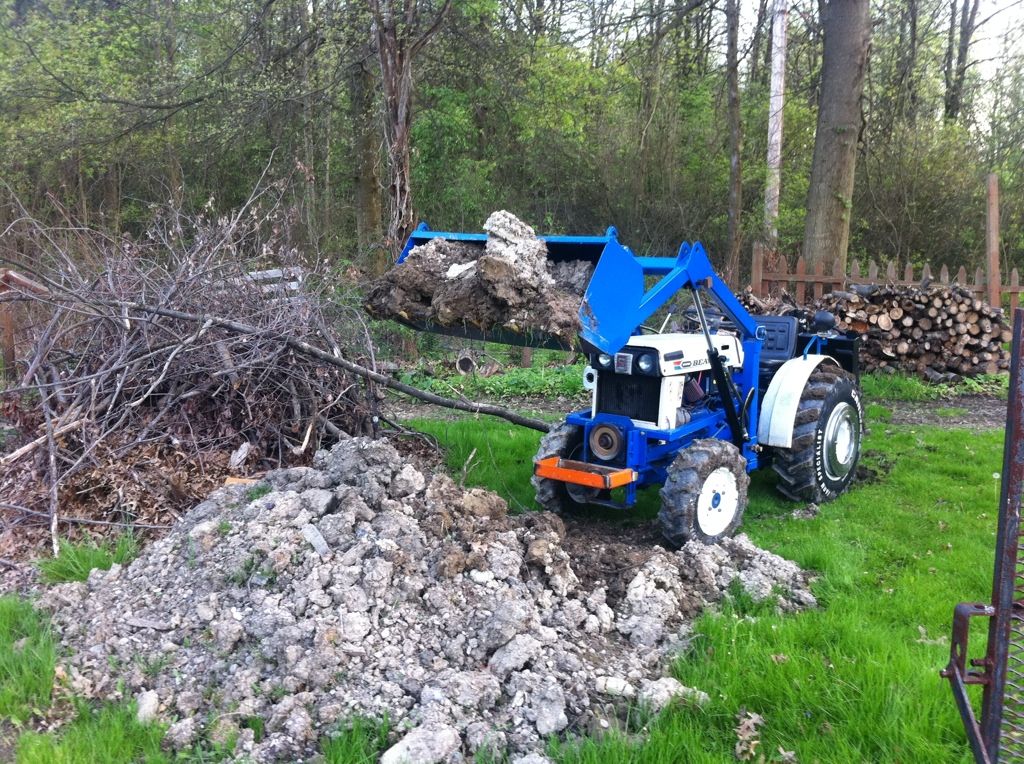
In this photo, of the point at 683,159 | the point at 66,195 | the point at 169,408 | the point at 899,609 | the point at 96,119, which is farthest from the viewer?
the point at 683,159

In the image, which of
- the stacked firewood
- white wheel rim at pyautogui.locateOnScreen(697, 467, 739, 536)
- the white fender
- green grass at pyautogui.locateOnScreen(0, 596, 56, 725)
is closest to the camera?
green grass at pyautogui.locateOnScreen(0, 596, 56, 725)

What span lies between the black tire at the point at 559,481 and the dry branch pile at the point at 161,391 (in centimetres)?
188

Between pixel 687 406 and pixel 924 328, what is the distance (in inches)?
270

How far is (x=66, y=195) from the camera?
53.7 ft

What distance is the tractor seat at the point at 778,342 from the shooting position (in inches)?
265

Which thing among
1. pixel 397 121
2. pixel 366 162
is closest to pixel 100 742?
pixel 397 121

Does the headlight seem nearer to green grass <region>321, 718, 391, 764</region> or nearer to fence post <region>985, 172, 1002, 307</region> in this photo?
green grass <region>321, 718, 391, 764</region>

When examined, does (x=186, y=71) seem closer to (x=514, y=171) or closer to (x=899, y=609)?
(x=514, y=171)

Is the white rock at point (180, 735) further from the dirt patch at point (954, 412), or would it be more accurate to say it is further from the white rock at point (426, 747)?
the dirt patch at point (954, 412)

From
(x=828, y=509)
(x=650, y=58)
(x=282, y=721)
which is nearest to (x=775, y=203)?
(x=650, y=58)

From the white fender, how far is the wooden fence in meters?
6.46

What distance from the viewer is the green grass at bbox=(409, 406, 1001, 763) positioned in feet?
10.8

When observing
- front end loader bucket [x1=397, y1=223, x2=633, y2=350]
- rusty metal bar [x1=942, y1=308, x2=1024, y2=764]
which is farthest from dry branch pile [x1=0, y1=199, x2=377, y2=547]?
rusty metal bar [x1=942, y1=308, x2=1024, y2=764]

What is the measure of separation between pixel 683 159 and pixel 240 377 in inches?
541
